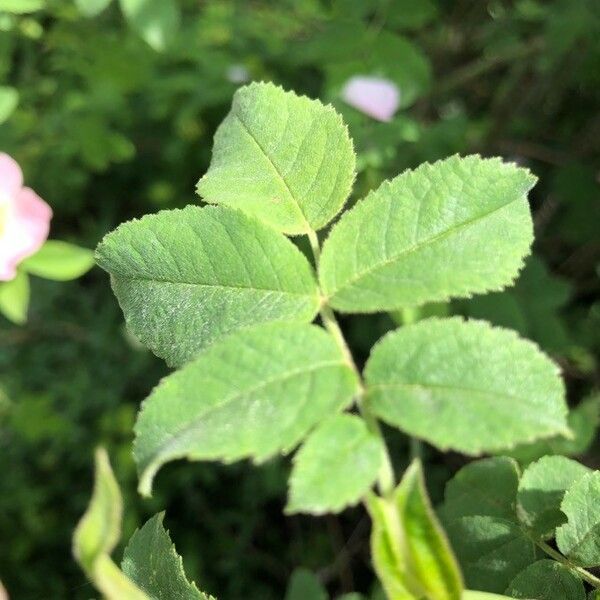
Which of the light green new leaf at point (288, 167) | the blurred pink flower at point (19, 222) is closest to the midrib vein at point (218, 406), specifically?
the light green new leaf at point (288, 167)

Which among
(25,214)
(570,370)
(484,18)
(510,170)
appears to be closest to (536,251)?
(570,370)

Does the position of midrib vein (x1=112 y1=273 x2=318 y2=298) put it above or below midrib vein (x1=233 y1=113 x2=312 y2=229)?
below

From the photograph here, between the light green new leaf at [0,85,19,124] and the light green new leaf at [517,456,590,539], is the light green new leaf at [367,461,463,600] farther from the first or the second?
the light green new leaf at [0,85,19,124]

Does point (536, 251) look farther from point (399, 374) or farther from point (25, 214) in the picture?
point (399, 374)

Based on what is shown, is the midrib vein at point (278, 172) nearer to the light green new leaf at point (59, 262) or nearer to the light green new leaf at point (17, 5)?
the light green new leaf at point (17, 5)

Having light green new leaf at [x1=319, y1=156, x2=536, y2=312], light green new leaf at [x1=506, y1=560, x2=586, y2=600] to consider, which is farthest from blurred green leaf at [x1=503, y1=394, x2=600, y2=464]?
light green new leaf at [x1=319, y1=156, x2=536, y2=312]

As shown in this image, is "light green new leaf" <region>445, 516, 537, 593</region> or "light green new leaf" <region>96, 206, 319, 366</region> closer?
"light green new leaf" <region>96, 206, 319, 366</region>
